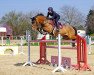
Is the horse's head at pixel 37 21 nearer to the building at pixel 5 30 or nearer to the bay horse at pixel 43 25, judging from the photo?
the bay horse at pixel 43 25

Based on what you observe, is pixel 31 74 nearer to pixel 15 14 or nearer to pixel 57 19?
pixel 57 19

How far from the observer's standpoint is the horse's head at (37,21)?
11.2 m

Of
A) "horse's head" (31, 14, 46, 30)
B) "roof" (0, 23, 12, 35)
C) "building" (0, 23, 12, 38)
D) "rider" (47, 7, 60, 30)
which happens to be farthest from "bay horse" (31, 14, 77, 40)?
"roof" (0, 23, 12, 35)

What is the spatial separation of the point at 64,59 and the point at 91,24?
184 ft

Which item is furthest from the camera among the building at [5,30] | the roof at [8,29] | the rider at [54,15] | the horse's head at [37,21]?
the roof at [8,29]

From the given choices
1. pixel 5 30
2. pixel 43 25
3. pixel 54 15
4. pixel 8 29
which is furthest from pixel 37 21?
pixel 8 29

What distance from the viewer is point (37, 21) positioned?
11.2 meters

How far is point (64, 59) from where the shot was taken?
423 inches

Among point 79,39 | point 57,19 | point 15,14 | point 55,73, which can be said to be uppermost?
point 15,14

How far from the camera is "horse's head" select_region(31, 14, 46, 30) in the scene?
11.2m

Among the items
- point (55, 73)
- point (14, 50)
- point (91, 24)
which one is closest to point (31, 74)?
point (55, 73)

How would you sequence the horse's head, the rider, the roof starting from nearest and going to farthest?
the rider
the horse's head
the roof

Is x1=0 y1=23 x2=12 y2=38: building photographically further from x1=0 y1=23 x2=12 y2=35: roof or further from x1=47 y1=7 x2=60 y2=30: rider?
x1=47 y1=7 x2=60 y2=30: rider

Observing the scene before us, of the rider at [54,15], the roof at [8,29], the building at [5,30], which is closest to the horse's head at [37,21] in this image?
the rider at [54,15]
